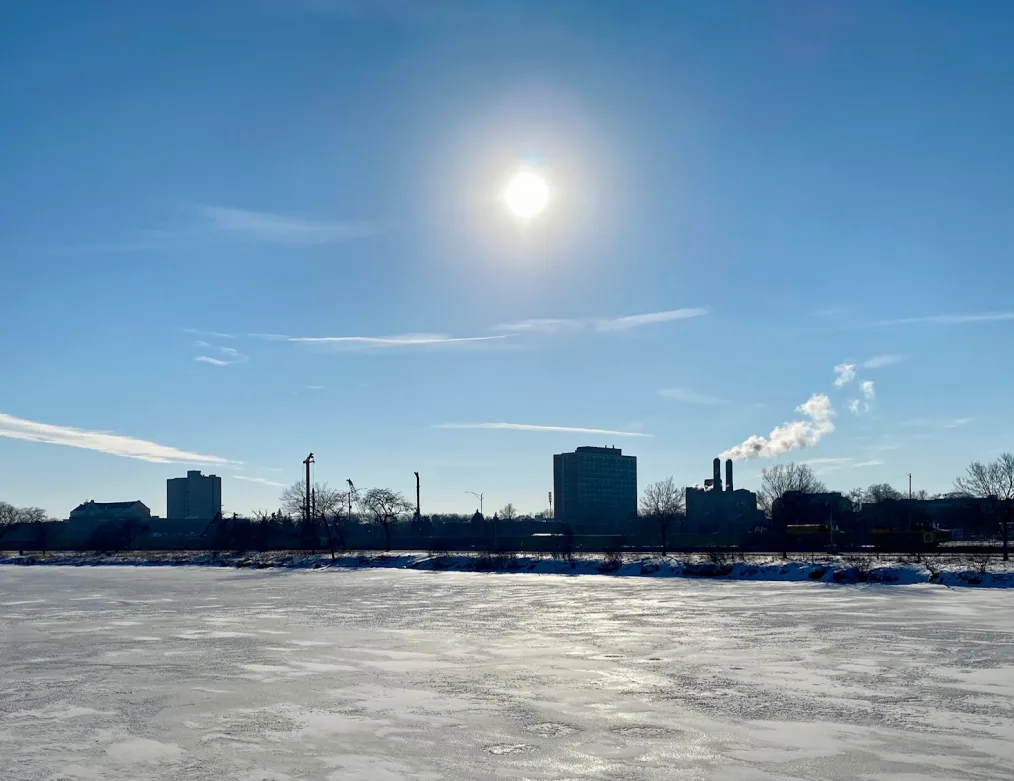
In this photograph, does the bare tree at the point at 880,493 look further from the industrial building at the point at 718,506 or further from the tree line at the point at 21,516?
the tree line at the point at 21,516

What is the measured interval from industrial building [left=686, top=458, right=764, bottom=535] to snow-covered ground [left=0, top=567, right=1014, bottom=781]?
11118 centimetres

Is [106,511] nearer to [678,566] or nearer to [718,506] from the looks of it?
[718,506]

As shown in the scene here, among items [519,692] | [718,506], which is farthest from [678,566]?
[718,506]

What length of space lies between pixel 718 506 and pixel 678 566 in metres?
115

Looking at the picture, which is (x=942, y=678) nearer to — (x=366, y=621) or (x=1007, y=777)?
(x=1007, y=777)

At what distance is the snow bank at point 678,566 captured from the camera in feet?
132

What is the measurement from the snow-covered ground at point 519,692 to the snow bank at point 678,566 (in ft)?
27.4

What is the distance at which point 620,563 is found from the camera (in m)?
52.4

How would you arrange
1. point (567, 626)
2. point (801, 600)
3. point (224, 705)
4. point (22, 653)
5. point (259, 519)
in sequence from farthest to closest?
point (259, 519)
point (801, 600)
point (567, 626)
point (22, 653)
point (224, 705)

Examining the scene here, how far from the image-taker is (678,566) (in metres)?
49.9

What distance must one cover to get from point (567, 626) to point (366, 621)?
20.9 feet

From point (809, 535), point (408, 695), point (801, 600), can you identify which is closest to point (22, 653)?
point (408, 695)

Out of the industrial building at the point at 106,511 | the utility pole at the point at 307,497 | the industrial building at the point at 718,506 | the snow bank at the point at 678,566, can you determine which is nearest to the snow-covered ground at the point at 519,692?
the snow bank at the point at 678,566

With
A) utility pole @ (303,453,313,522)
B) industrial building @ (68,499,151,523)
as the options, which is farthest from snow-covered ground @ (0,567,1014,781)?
industrial building @ (68,499,151,523)
